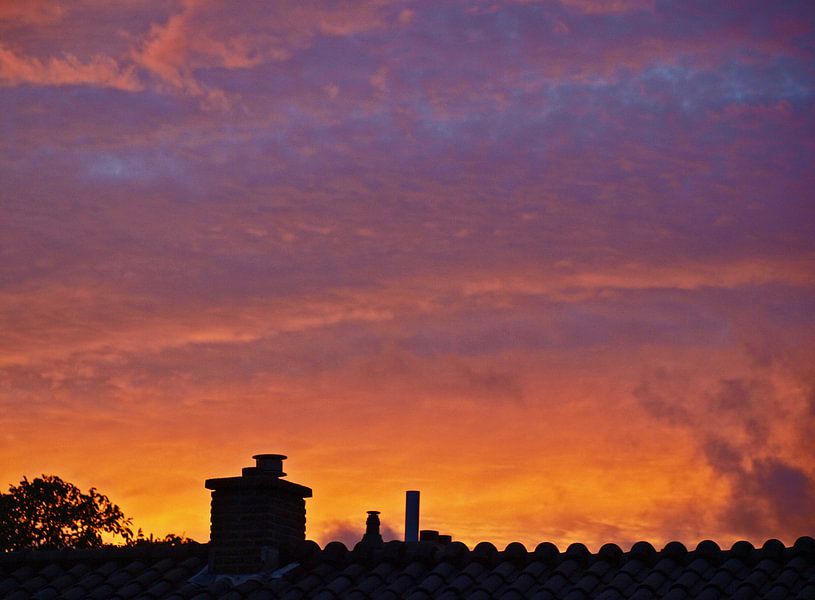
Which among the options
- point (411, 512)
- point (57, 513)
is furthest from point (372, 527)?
point (57, 513)

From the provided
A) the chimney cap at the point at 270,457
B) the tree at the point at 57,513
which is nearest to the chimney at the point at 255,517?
the chimney cap at the point at 270,457

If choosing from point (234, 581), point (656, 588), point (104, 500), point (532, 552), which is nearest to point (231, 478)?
point (234, 581)

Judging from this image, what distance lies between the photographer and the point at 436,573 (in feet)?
61.3

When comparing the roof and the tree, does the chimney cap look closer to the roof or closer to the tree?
the roof

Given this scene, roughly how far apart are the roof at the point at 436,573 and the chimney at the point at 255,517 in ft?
1.05

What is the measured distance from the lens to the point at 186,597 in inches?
757

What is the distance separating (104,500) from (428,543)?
25.9 meters

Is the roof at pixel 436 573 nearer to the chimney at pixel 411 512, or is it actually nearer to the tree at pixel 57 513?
the chimney at pixel 411 512

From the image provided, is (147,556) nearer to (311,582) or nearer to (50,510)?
(311,582)

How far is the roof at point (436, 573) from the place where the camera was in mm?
17344

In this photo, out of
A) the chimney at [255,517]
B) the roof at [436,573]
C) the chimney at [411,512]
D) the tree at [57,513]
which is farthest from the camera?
the tree at [57,513]

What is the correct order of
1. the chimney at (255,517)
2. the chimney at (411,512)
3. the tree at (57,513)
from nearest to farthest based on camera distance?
the chimney at (255,517) → the chimney at (411,512) → the tree at (57,513)

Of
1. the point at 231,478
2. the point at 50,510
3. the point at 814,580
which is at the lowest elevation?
the point at 814,580

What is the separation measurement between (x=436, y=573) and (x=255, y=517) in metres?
3.04
